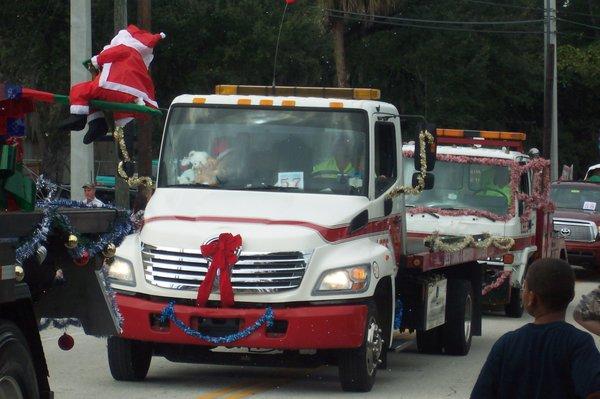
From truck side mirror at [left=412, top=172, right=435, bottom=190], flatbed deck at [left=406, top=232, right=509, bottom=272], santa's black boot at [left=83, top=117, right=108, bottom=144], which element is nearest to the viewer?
santa's black boot at [left=83, top=117, right=108, bottom=144]

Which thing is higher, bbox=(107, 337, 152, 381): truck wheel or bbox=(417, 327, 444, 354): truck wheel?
bbox=(107, 337, 152, 381): truck wheel

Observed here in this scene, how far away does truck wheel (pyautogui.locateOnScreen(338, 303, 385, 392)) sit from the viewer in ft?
36.8

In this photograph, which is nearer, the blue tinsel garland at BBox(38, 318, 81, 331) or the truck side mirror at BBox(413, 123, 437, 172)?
the blue tinsel garland at BBox(38, 318, 81, 331)

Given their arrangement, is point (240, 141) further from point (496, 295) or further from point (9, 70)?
point (9, 70)

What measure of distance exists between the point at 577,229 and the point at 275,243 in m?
17.6

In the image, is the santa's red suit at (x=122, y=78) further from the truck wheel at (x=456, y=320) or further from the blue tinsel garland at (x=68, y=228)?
the truck wheel at (x=456, y=320)

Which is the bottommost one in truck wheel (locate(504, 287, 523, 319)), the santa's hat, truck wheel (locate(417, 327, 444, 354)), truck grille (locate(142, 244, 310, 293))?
truck wheel (locate(504, 287, 523, 319))

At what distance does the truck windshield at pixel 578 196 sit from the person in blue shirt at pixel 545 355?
2441 centimetres

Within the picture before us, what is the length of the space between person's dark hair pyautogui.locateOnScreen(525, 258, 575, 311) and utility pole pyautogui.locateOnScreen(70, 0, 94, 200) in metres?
16.3

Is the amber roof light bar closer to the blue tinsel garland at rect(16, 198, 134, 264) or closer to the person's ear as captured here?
the blue tinsel garland at rect(16, 198, 134, 264)

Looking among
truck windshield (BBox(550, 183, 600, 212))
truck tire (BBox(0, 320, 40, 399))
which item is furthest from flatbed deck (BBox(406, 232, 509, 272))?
truck windshield (BBox(550, 183, 600, 212))

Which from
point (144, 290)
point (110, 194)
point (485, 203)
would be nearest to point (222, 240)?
point (144, 290)

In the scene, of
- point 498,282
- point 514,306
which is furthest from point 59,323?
point 514,306

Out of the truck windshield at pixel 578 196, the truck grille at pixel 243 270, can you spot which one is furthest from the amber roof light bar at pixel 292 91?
the truck windshield at pixel 578 196
